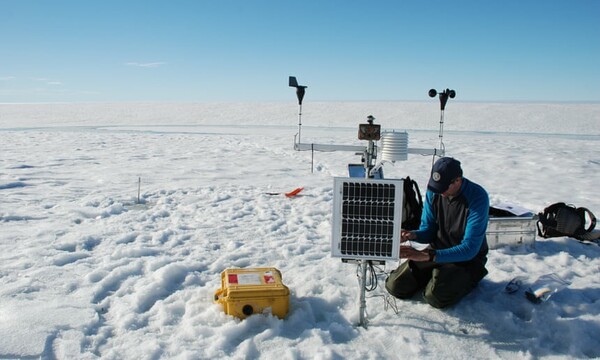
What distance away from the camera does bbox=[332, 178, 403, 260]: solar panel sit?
280 centimetres

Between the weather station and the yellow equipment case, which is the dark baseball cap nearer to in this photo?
the weather station

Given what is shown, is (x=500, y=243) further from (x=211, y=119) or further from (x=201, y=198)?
(x=211, y=119)

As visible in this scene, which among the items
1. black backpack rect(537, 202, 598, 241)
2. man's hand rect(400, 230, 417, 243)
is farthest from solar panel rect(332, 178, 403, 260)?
black backpack rect(537, 202, 598, 241)

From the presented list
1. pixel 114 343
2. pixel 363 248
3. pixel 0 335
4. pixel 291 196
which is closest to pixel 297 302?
pixel 363 248

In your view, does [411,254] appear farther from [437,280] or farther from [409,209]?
[409,209]

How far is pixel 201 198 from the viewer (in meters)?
7.23

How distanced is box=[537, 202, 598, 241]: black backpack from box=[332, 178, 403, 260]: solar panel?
9.87 feet

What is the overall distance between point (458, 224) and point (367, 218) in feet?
2.95

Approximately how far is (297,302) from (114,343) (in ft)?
4.39

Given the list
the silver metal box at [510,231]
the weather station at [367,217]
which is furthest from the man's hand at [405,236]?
the silver metal box at [510,231]

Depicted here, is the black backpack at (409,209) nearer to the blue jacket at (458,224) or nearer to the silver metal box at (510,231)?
the blue jacket at (458,224)

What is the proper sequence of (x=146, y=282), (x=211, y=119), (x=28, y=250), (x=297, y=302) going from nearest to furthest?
(x=297, y=302), (x=146, y=282), (x=28, y=250), (x=211, y=119)

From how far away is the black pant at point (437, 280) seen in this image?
327 cm

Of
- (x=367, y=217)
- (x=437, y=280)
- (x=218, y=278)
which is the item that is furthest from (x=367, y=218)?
(x=218, y=278)
